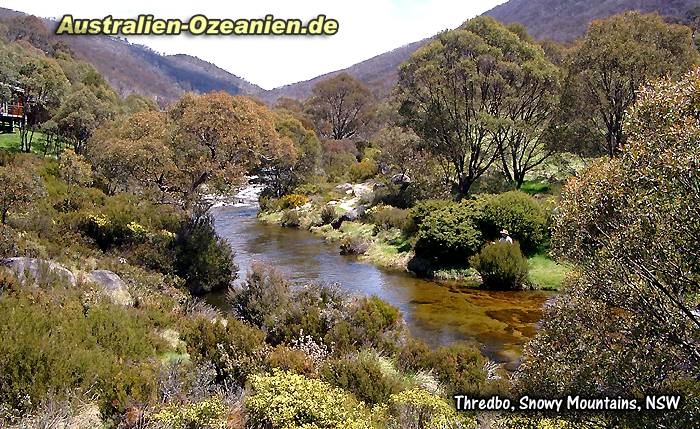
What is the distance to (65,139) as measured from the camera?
4550 centimetres

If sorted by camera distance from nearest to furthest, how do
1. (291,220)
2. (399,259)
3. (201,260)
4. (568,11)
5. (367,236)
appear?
(201,260) → (399,259) → (367,236) → (291,220) → (568,11)

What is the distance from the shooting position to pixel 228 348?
8555 millimetres

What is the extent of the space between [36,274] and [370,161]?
1533 inches

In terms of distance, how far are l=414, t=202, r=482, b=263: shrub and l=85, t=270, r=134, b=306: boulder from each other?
12269 mm

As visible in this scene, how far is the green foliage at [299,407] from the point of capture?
233 inches

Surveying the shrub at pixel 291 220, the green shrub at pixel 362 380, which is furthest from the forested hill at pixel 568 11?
the green shrub at pixel 362 380

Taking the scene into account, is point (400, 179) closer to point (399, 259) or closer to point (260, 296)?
point (399, 259)

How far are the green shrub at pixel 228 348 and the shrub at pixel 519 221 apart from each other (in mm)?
14514

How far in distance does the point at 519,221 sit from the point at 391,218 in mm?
8117

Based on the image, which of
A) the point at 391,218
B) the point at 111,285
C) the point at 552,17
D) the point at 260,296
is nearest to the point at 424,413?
the point at 260,296

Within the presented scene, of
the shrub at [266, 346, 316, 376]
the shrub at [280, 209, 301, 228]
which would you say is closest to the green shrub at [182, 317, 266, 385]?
the shrub at [266, 346, 316, 376]

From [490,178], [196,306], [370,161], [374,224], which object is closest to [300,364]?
[196,306]

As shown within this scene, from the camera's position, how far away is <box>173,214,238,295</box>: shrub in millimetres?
17578

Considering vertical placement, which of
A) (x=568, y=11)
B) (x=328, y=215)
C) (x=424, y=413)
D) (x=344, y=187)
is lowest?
(x=328, y=215)
